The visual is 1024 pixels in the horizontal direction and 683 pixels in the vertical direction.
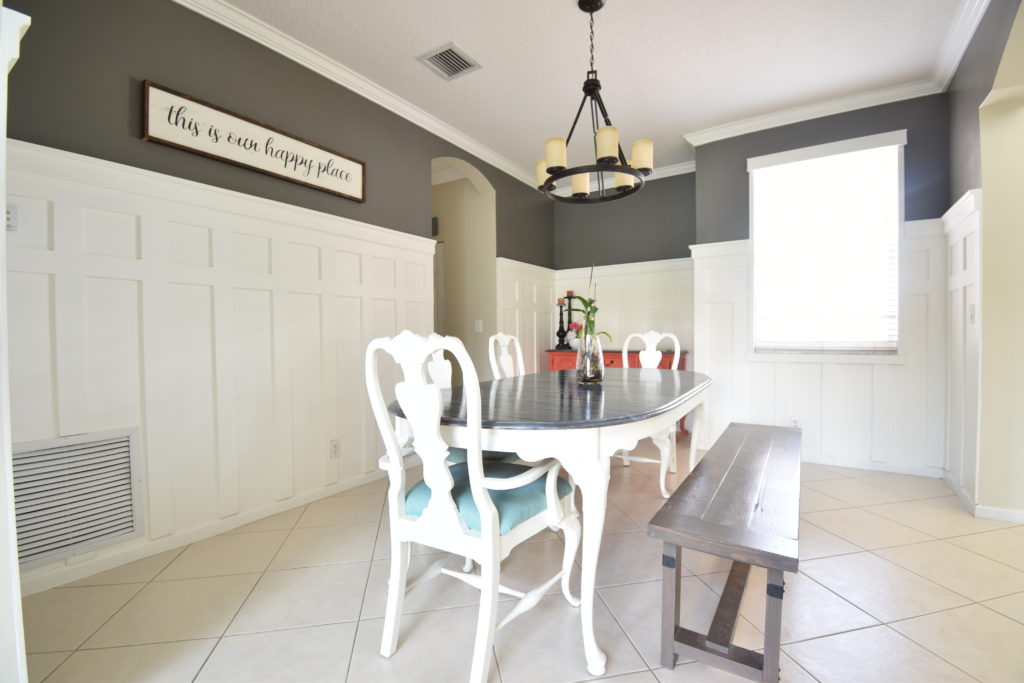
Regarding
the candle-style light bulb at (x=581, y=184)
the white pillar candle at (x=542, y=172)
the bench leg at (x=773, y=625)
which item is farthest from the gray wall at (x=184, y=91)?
the bench leg at (x=773, y=625)

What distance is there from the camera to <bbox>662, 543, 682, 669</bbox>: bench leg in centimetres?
136

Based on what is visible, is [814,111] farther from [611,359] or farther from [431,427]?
[431,427]

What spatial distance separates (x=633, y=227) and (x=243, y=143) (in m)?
3.90

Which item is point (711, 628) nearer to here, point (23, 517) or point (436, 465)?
point (436, 465)

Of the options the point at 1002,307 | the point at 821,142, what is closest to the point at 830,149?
the point at 821,142

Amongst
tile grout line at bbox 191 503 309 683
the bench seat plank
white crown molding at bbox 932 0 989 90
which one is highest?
white crown molding at bbox 932 0 989 90

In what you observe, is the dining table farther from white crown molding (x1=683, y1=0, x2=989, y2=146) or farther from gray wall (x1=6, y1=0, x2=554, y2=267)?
white crown molding (x1=683, y1=0, x2=989, y2=146)

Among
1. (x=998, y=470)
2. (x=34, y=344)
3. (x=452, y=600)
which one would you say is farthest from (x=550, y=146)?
(x=998, y=470)

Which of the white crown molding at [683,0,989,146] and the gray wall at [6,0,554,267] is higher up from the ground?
the white crown molding at [683,0,989,146]

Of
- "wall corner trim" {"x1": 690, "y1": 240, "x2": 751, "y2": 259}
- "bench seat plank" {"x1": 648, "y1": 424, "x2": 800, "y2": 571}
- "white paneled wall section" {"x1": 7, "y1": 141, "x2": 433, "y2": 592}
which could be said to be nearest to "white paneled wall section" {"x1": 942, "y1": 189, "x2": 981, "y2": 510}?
"wall corner trim" {"x1": 690, "y1": 240, "x2": 751, "y2": 259}

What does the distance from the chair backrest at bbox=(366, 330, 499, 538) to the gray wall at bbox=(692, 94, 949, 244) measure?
3.49m

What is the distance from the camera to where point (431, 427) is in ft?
4.30

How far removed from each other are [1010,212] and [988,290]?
1.39 feet

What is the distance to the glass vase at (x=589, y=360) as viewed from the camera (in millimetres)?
2334
